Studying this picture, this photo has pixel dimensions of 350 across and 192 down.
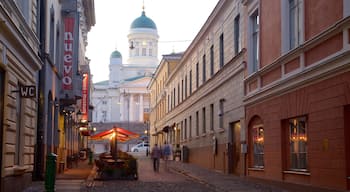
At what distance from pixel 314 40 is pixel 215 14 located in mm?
15351

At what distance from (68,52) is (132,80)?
8927cm

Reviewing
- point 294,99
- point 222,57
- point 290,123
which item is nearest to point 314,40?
point 294,99

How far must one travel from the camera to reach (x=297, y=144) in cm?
1816

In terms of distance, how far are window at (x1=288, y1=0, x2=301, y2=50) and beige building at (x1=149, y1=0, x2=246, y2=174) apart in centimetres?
581

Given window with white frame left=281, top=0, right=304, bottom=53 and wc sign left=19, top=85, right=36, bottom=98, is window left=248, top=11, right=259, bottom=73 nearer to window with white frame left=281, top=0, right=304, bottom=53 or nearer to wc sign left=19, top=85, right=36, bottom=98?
window with white frame left=281, top=0, right=304, bottom=53

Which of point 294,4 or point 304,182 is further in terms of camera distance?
point 294,4

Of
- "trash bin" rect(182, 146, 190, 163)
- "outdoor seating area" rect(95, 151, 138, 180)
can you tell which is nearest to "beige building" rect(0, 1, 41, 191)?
"outdoor seating area" rect(95, 151, 138, 180)

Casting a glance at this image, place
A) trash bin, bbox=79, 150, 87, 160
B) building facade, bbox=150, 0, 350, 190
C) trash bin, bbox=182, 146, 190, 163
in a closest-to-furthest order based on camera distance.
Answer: building facade, bbox=150, 0, 350, 190
trash bin, bbox=182, 146, 190, 163
trash bin, bbox=79, 150, 87, 160

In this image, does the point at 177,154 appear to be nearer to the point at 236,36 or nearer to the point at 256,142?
the point at 236,36

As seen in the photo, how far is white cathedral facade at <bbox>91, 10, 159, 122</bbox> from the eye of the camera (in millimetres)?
115188

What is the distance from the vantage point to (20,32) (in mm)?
15312

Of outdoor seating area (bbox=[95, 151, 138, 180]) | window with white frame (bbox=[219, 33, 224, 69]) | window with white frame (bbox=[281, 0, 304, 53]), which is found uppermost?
window with white frame (bbox=[219, 33, 224, 69])

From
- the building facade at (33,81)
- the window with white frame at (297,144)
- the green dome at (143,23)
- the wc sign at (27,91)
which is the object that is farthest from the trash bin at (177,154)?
the green dome at (143,23)

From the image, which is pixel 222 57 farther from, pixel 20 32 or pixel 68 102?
pixel 20 32
